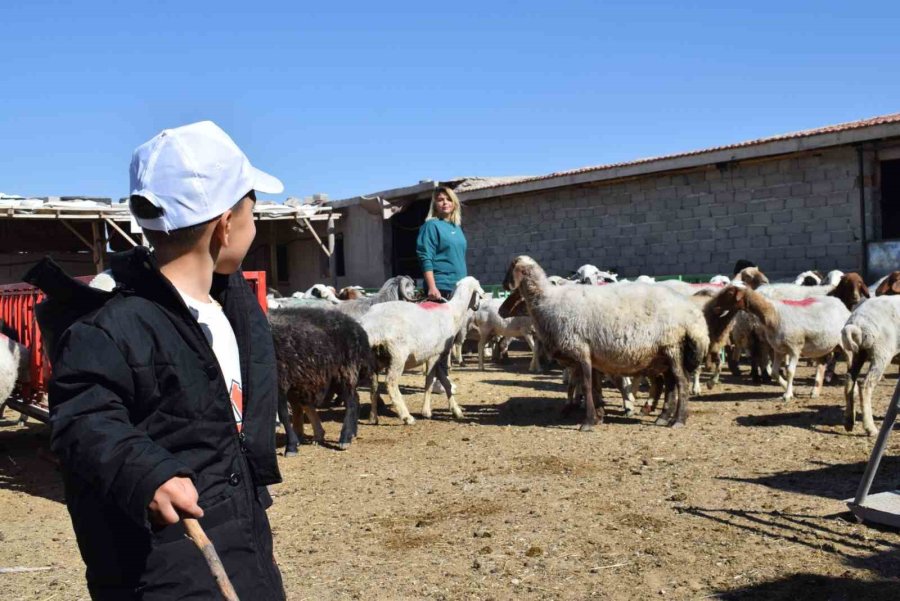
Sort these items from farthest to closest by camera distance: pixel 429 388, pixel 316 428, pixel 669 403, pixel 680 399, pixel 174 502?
pixel 429 388 < pixel 669 403 < pixel 680 399 < pixel 316 428 < pixel 174 502

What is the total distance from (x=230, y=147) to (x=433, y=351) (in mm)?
8346

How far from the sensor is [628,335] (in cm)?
959

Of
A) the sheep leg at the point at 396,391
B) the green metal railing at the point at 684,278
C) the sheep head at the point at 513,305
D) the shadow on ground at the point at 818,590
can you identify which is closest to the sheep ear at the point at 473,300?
the sheep head at the point at 513,305

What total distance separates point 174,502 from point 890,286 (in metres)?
13.2

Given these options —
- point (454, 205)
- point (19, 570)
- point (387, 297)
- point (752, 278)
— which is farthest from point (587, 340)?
point (19, 570)

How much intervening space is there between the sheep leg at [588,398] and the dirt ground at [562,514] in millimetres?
208

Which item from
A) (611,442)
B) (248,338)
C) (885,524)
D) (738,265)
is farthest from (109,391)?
(738,265)

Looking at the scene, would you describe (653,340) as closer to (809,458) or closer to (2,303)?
(809,458)

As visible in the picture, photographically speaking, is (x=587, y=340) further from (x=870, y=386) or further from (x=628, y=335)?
(x=870, y=386)

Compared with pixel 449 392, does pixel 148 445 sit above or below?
above

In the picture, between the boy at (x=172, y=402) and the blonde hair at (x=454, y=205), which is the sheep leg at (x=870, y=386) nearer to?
the blonde hair at (x=454, y=205)

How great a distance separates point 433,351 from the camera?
34.7ft

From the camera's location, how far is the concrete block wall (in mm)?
17031

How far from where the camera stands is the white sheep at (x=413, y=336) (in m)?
10.0
